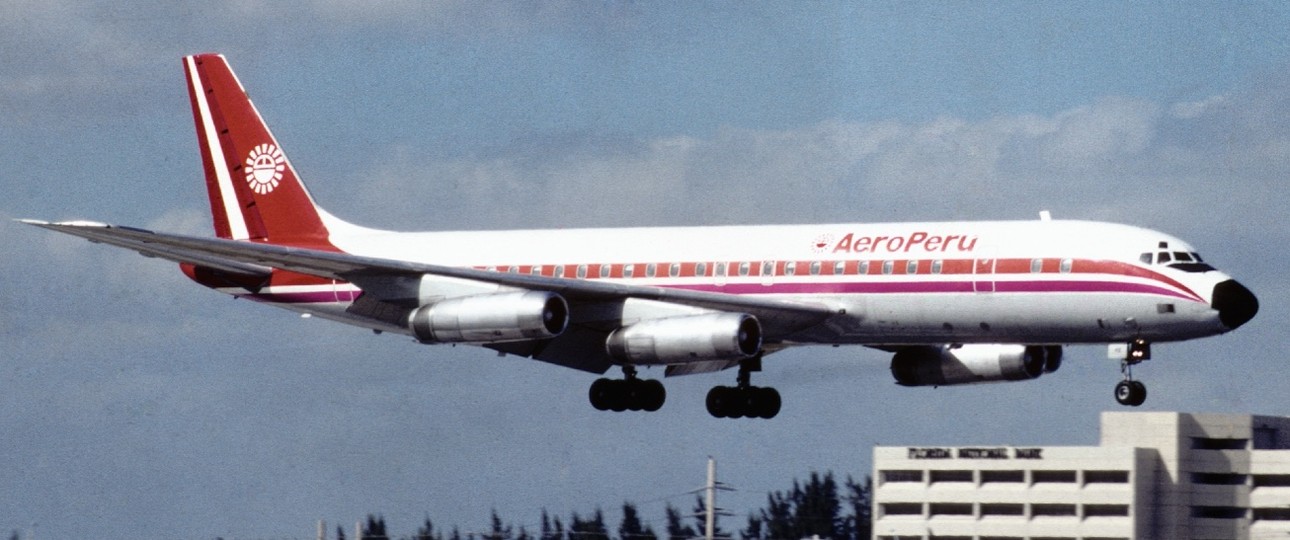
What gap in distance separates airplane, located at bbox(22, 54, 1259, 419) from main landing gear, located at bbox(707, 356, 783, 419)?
1.8 inches

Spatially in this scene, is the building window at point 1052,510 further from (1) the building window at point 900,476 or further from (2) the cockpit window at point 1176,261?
(2) the cockpit window at point 1176,261

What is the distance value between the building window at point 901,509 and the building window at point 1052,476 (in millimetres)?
8414

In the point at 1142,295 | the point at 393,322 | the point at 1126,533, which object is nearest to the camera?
the point at 1142,295

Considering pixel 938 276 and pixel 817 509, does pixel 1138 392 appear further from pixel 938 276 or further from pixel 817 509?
pixel 817 509

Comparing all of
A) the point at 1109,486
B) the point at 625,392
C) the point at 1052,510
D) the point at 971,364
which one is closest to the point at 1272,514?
the point at 1109,486

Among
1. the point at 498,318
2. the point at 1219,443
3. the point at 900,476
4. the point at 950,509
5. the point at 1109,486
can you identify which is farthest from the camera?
the point at 1219,443

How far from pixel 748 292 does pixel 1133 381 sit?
36.2 feet

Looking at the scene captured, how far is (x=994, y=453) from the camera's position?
14562 centimetres

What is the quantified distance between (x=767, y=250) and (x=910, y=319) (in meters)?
4.93

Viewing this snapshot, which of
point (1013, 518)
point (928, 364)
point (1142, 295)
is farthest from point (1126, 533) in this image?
point (1142, 295)

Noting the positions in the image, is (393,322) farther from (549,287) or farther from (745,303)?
(745,303)

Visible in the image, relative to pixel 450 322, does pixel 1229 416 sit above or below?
above

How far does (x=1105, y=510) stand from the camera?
5482 inches

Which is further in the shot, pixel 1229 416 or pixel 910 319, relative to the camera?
pixel 1229 416
